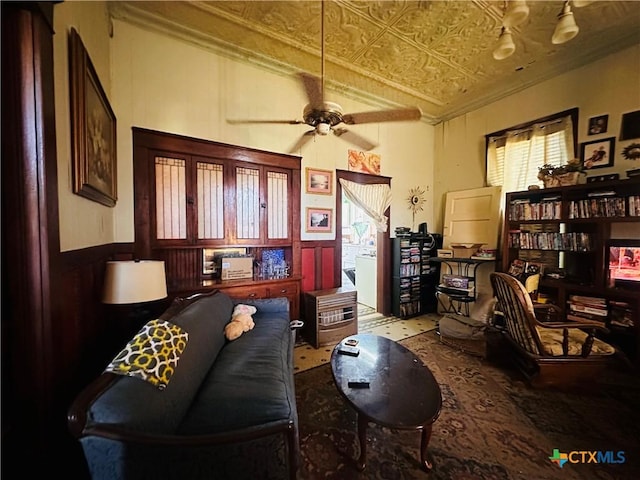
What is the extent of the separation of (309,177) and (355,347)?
2.28 metres

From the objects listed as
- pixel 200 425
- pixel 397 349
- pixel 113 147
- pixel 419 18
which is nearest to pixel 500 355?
pixel 397 349

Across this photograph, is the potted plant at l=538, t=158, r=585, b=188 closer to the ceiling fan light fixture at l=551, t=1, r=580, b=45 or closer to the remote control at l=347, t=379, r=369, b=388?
the ceiling fan light fixture at l=551, t=1, r=580, b=45

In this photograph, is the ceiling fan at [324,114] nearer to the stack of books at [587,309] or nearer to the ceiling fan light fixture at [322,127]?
the ceiling fan light fixture at [322,127]

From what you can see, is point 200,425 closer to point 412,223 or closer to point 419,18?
point 419,18

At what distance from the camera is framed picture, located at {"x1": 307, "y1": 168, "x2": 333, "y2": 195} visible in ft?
11.2

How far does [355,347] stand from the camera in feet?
6.52

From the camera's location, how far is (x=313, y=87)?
1.99 meters

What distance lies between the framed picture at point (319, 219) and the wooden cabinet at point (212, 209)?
0.22 m

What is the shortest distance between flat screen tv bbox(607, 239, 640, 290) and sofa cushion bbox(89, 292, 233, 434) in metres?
3.90

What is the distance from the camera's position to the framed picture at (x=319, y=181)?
3.41 m

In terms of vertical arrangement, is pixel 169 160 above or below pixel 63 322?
above

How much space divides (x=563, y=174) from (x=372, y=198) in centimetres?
224

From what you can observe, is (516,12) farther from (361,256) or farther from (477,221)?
(361,256)

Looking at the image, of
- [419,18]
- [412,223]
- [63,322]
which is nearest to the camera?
[63,322]
